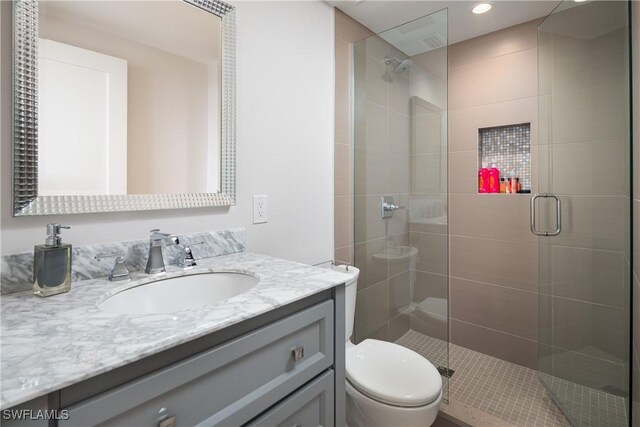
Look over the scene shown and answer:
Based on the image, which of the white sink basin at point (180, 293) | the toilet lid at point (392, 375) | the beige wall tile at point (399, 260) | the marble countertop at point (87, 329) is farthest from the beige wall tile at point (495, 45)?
the white sink basin at point (180, 293)

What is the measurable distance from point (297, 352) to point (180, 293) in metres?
0.46

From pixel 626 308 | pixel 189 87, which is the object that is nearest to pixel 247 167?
pixel 189 87

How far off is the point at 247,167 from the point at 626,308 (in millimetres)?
1766

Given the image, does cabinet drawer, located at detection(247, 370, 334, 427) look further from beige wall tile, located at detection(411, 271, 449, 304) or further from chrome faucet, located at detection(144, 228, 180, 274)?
beige wall tile, located at detection(411, 271, 449, 304)

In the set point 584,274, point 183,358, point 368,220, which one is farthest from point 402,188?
point 183,358

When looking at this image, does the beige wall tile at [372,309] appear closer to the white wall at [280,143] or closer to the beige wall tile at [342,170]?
the white wall at [280,143]

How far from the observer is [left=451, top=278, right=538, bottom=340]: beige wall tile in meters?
2.20

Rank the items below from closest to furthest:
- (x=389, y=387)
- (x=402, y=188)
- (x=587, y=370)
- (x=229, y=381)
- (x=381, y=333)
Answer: (x=229, y=381) < (x=389, y=387) < (x=587, y=370) < (x=402, y=188) < (x=381, y=333)

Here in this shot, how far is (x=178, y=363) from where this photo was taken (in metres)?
0.62

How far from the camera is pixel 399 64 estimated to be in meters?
2.02

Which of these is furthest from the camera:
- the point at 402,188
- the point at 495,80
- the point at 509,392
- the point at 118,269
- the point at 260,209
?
the point at 495,80

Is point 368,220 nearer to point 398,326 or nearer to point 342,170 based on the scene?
point 342,170

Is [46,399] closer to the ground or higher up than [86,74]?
closer to the ground

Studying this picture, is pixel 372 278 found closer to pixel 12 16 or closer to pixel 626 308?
pixel 626 308
